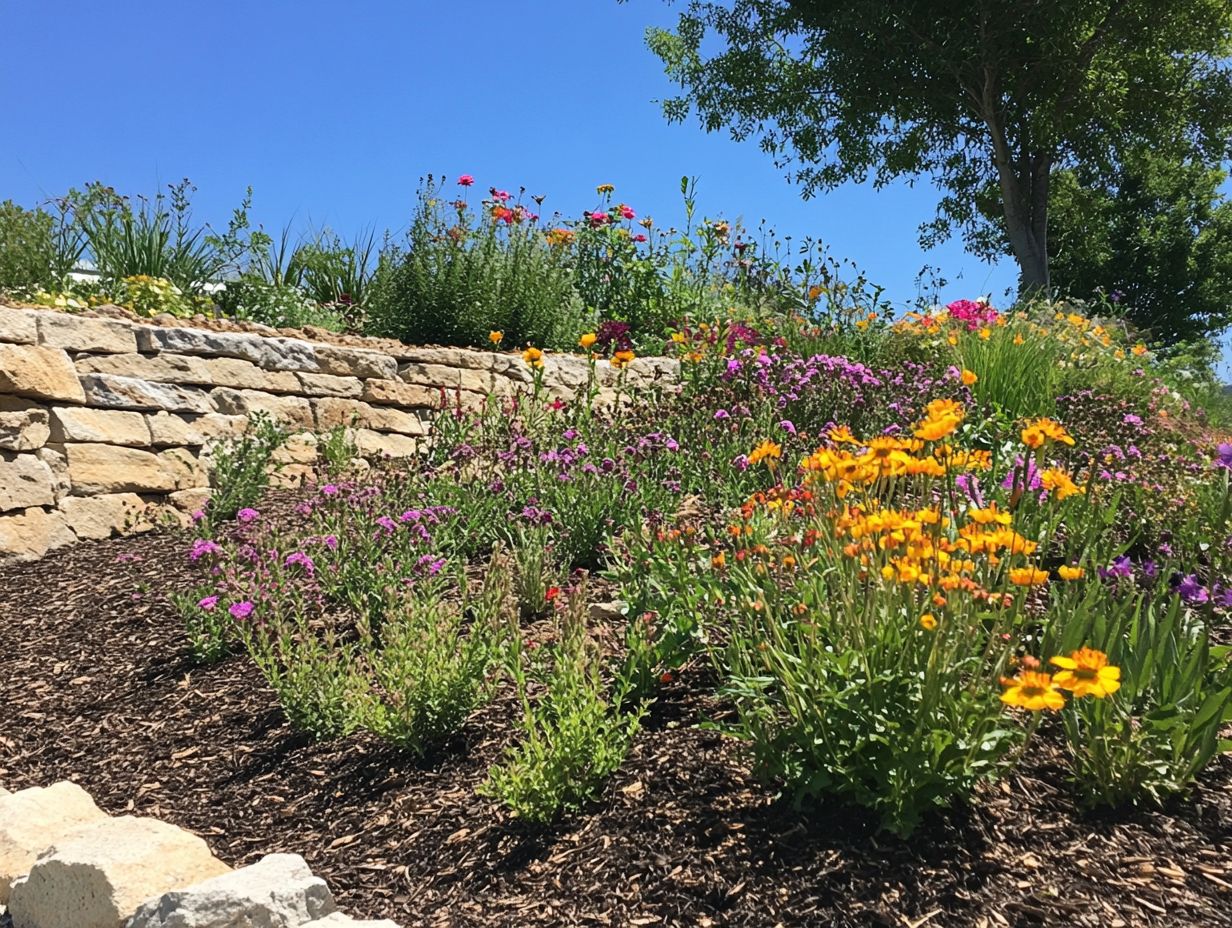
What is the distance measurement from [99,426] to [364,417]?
1.72 metres

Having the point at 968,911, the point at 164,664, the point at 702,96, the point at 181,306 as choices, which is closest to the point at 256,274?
the point at 181,306

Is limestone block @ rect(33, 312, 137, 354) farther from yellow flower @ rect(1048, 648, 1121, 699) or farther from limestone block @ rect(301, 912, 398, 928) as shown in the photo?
yellow flower @ rect(1048, 648, 1121, 699)

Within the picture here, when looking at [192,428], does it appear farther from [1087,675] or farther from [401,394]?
[1087,675]

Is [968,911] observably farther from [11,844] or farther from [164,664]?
[164,664]

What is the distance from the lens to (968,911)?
2.32 metres

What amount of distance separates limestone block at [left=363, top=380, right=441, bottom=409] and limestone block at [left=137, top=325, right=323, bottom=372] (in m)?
0.39

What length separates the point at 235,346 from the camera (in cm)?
676

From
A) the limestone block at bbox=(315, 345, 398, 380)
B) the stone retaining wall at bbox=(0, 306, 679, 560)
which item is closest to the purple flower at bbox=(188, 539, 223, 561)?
the stone retaining wall at bbox=(0, 306, 679, 560)

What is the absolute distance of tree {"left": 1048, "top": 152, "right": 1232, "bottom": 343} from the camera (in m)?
23.6

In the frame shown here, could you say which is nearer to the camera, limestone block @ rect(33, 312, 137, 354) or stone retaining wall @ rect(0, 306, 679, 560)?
stone retaining wall @ rect(0, 306, 679, 560)

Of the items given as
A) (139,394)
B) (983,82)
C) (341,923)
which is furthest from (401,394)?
(983,82)

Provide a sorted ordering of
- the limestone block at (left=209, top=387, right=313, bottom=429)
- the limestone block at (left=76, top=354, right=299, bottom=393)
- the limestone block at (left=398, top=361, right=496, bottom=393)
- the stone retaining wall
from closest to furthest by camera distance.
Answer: the stone retaining wall, the limestone block at (left=76, top=354, right=299, bottom=393), the limestone block at (left=209, top=387, right=313, bottom=429), the limestone block at (left=398, top=361, right=496, bottom=393)

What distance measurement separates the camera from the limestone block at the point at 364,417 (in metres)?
7.06

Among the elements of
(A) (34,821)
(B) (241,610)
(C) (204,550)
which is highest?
(C) (204,550)
